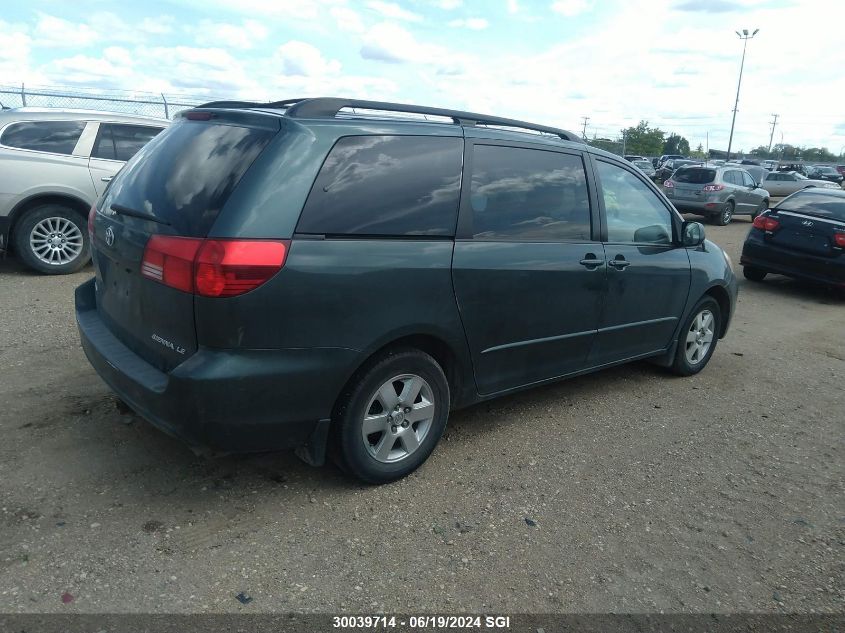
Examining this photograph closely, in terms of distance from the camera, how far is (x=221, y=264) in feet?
9.05

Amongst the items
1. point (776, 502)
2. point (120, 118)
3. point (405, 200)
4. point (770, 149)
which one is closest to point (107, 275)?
point (405, 200)

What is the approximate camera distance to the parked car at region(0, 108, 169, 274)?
7477 mm

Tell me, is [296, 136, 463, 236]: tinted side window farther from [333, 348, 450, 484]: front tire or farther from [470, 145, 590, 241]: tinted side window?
[333, 348, 450, 484]: front tire

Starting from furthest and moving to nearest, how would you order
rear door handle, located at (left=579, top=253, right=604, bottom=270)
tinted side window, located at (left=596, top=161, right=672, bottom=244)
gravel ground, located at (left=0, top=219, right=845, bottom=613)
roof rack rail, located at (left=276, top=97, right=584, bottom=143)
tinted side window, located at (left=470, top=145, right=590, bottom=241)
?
1. tinted side window, located at (left=596, top=161, right=672, bottom=244)
2. rear door handle, located at (left=579, top=253, right=604, bottom=270)
3. tinted side window, located at (left=470, top=145, right=590, bottom=241)
4. roof rack rail, located at (left=276, top=97, right=584, bottom=143)
5. gravel ground, located at (left=0, top=219, right=845, bottom=613)

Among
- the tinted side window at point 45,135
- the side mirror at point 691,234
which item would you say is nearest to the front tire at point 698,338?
the side mirror at point 691,234

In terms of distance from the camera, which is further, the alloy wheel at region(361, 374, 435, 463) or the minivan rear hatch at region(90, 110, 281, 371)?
the alloy wheel at region(361, 374, 435, 463)

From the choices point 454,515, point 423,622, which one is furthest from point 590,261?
point 423,622

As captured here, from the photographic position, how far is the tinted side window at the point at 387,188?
3047 millimetres

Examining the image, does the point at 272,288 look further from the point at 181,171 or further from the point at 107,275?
the point at 107,275

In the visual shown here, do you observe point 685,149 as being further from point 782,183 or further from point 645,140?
point 782,183

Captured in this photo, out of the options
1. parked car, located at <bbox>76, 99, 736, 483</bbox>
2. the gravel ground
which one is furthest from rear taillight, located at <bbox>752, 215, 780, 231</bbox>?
parked car, located at <bbox>76, 99, 736, 483</bbox>

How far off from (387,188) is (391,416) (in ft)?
3.65

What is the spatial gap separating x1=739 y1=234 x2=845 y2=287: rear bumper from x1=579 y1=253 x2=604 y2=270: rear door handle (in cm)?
650

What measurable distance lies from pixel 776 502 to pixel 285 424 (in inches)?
103
